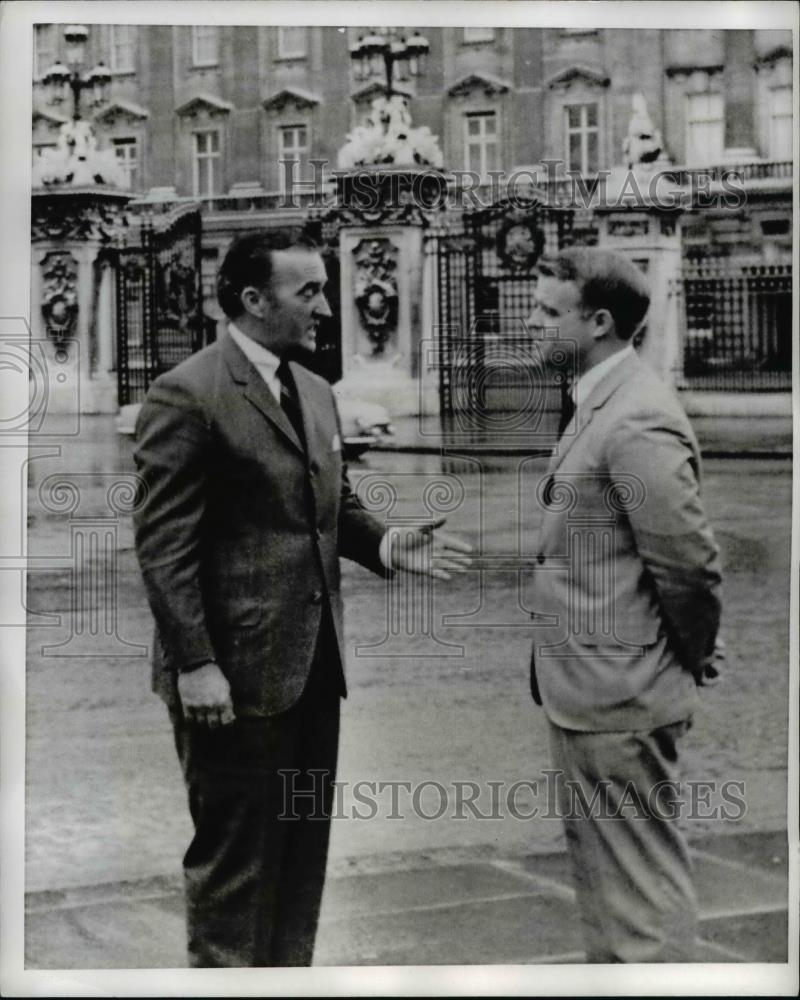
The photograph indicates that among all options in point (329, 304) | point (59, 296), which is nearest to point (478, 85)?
point (329, 304)

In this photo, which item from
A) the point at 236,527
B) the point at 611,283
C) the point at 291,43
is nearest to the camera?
the point at 236,527

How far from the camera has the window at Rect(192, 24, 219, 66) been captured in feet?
16.2

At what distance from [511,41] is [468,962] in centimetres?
318

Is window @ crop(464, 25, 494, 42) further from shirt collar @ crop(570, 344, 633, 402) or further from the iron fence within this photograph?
shirt collar @ crop(570, 344, 633, 402)

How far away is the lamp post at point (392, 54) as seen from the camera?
4.93 m

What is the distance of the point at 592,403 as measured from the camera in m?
4.76

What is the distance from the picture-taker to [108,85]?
491 cm

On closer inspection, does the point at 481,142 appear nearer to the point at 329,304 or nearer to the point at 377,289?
the point at 377,289

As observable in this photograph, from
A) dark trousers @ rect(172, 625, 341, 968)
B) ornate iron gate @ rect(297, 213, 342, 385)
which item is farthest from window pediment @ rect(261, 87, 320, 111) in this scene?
dark trousers @ rect(172, 625, 341, 968)

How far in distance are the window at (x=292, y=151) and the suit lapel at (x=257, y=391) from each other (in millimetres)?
648

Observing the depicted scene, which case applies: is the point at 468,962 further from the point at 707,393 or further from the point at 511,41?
the point at 511,41

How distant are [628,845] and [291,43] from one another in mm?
2979

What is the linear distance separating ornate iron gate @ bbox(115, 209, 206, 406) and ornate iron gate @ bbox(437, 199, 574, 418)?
85cm

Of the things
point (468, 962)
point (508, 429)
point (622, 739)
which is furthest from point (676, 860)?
point (508, 429)
